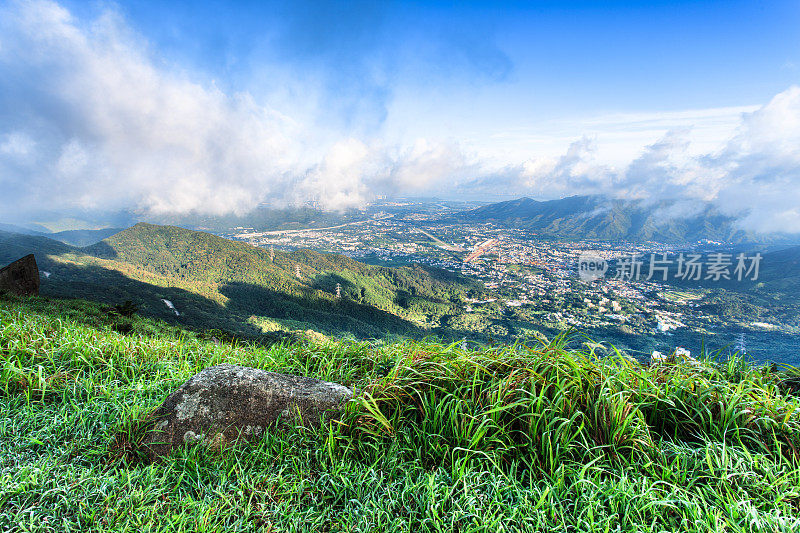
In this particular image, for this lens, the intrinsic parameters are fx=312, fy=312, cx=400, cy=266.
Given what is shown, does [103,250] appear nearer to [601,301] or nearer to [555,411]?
[555,411]

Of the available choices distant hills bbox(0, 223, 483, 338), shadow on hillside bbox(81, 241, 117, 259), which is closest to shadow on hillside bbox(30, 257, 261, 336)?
distant hills bbox(0, 223, 483, 338)

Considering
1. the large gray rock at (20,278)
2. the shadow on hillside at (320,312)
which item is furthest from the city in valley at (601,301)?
the shadow on hillside at (320,312)

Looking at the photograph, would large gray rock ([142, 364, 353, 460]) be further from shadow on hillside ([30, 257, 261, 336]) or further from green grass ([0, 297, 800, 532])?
shadow on hillside ([30, 257, 261, 336])

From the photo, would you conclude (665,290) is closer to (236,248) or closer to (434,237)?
(434,237)

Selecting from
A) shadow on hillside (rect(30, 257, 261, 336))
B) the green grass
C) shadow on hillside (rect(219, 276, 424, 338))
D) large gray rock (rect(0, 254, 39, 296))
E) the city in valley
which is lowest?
the city in valley

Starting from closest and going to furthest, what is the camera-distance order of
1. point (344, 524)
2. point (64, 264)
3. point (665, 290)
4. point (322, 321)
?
1. point (344, 524)
2. point (322, 321)
3. point (64, 264)
4. point (665, 290)

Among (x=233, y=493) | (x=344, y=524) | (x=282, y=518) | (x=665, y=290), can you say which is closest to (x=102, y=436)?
(x=233, y=493)
